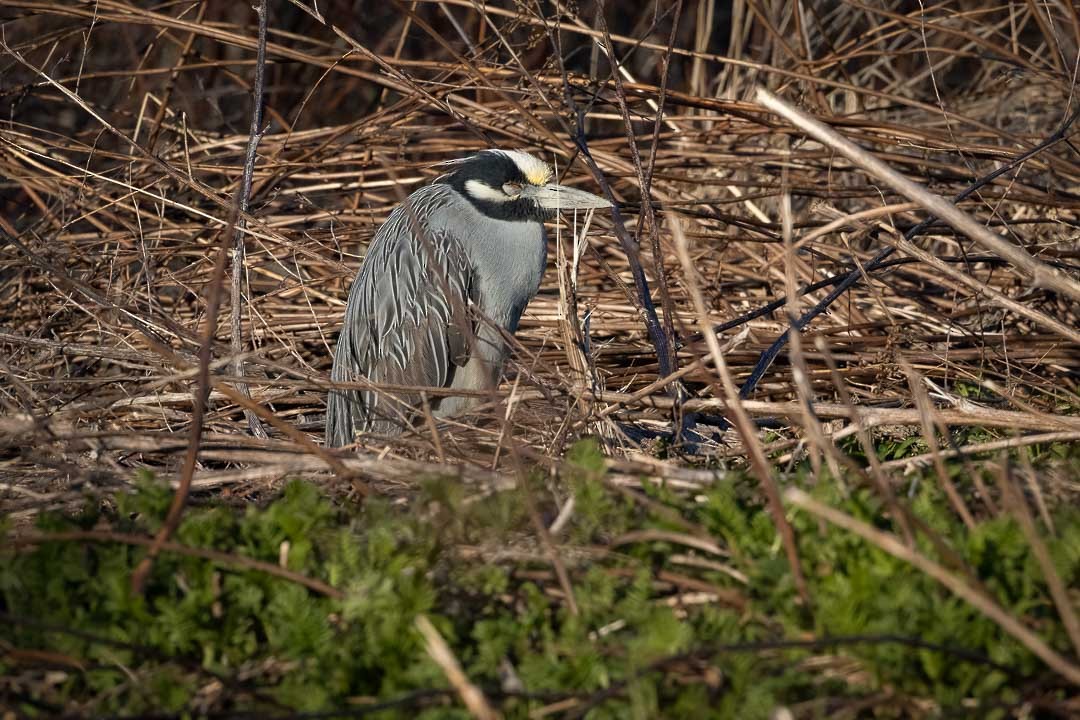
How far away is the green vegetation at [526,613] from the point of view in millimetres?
2258

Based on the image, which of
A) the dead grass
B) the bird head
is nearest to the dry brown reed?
the dead grass

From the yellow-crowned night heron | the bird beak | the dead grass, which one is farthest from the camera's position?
the yellow-crowned night heron

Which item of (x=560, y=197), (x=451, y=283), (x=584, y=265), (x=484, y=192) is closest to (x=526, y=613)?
(x=451, y=283)

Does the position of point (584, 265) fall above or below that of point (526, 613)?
above

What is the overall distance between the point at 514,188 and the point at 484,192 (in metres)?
0.13

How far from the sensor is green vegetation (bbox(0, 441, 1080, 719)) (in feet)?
7.41

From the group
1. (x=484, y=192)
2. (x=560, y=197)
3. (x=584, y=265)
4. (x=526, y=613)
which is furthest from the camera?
(x=584, y=265)

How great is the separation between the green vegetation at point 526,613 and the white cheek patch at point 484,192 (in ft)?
6.48

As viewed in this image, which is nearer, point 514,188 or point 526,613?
point 526,613

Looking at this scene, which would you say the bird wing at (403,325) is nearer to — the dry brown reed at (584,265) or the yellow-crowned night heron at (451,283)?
the yellow-crowned night heron at (451,283)

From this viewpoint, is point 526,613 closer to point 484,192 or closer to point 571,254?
point 484,192

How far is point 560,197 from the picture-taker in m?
4.48

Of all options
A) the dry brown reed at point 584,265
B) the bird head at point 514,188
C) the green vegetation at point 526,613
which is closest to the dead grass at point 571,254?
the dry brown reed at point 584,265

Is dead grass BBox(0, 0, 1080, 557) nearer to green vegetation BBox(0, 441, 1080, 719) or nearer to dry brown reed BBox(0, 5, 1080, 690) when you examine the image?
dry brown reed BBox(0, 5, 1080, 690)
